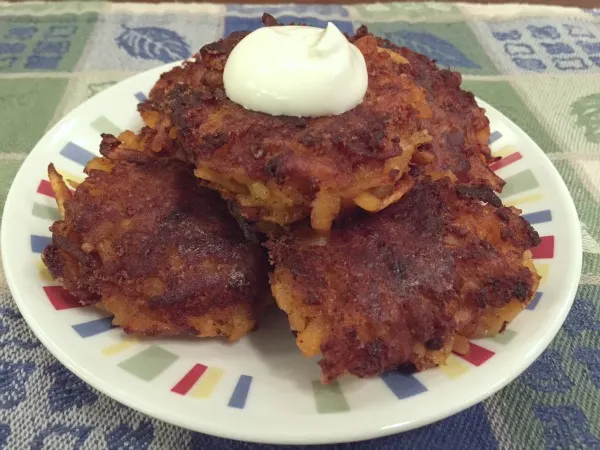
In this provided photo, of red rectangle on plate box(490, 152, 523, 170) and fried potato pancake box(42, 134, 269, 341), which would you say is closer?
fried potato pancake box(42, 134, 269, 341)

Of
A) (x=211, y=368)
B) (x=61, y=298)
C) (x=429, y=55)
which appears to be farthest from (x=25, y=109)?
(x=429, y=55)

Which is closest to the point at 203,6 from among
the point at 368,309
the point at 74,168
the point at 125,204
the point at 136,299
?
the point at 74,168

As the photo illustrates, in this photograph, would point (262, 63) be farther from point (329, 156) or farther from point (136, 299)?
point (136, 299)

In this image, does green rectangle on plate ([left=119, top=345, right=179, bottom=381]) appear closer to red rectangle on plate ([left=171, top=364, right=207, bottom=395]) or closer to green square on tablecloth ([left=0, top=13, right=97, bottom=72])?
red rectangle on plate ([left=171, top=364, right=207, bottom=395])

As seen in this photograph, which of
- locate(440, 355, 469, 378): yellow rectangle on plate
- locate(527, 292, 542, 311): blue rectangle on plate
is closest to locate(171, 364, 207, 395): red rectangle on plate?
locate(440, 355, 469, 378): yellow rectangle on plate

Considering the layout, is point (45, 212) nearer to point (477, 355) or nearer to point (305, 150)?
point (305, 150)

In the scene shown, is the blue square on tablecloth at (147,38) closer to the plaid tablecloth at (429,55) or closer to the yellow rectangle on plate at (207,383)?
the plaid tablecloth at (429,55)
